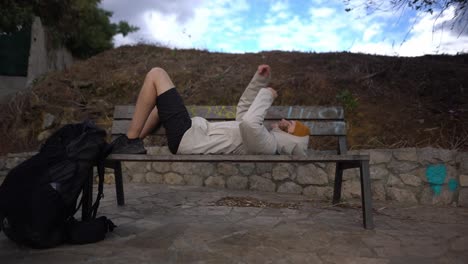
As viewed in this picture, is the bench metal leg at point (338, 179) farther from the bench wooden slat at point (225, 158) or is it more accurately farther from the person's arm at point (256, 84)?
the person's arm at point (256, 84)

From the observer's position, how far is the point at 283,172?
520cm

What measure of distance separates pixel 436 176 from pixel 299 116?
6.33 feet

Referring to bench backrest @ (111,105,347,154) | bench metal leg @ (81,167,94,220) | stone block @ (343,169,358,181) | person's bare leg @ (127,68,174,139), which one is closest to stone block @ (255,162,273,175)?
stone block @ (343,169,358,181)

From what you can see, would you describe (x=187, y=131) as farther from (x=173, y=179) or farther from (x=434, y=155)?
(x=434, y=155)

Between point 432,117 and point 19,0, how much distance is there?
9914 millimetres

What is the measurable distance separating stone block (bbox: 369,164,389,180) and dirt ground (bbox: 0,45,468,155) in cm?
41

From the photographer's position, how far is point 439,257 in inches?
94.7

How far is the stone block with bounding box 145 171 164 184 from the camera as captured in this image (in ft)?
18.9

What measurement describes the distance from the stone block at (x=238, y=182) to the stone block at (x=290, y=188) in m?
0.47

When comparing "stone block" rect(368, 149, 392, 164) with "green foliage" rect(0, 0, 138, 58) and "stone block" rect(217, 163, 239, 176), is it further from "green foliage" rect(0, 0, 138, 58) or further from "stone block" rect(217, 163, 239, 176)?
"green foliage" rect(0, 0, 138, 58)

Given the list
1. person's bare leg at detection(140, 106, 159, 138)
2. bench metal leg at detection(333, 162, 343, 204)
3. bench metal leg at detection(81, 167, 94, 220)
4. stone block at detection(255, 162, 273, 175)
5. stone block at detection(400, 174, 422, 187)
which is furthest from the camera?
stone block at detection(255, 162, 273, 175)

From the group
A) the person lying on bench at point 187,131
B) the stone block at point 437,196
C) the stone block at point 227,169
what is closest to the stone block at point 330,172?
the stone block at point 437,196

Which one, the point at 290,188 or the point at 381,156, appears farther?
the point at 290,188

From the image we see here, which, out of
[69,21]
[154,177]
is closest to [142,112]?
[154,177]
